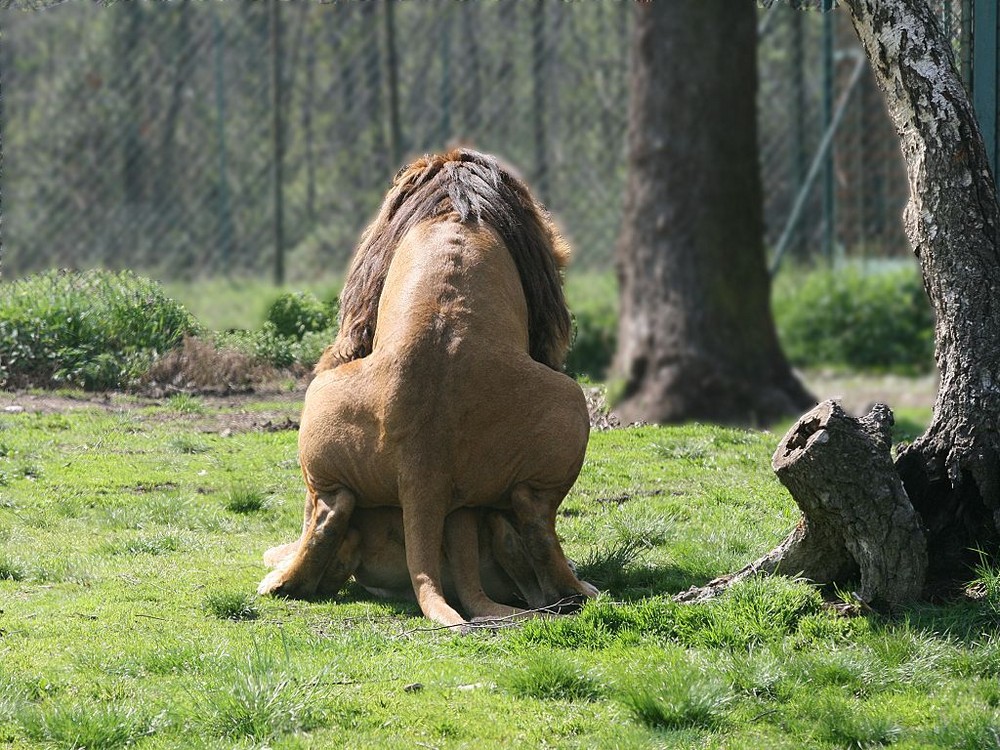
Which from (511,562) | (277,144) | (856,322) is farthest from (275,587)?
(856,322)

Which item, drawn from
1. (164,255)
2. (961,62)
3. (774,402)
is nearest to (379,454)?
(961,62)

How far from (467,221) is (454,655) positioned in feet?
6.63

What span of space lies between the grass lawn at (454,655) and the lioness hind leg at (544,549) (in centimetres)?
22

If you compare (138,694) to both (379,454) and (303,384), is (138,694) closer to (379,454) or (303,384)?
(379,454)

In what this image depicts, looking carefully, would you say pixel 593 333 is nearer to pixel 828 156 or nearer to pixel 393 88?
pixel 393 88

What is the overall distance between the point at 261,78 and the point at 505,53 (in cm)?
237

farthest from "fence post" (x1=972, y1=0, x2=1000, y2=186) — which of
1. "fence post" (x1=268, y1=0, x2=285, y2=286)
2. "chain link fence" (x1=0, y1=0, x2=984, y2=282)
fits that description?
"fence post" (x1=268, y1=0, x2=285, y2=286)

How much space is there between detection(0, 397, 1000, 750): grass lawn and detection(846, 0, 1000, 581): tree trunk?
0.43 m

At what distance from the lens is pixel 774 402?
1023cm

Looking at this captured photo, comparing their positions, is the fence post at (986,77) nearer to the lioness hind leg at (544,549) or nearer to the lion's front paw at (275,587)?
the lioness hind leg at (544,549)

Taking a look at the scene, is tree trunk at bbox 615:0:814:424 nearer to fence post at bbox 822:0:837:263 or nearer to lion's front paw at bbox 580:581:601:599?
lion's front paw at bbox 580:581:601:599

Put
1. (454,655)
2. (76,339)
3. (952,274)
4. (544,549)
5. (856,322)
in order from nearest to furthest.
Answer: (454,655), (952,274), (544,549), (76,339), (856,322)

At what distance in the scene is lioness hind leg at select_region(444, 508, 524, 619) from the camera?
222 inches

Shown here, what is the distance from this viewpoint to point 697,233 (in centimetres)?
1003
